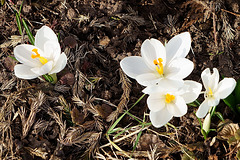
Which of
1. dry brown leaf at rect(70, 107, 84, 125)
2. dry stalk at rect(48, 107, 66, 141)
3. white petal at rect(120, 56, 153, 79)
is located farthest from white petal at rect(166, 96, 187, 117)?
dry stalk at rect(48, 107, 66, 141)

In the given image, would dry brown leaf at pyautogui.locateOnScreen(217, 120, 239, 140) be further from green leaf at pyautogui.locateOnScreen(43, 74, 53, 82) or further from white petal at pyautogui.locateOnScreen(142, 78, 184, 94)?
green leaf at pyautogui.locateOnScreen(43, 74, 53, 82)

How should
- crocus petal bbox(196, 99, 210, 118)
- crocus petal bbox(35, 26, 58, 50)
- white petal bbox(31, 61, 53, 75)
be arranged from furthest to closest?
crocus petal bbox(35, 26, 58, 50)
white petal bbox(31, 61, 53, 75)
crocus petal bbox(196, 99, 210, 118)

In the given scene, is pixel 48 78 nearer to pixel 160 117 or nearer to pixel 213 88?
pixel 160 117

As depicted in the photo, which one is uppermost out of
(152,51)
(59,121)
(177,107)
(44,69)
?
(152,51)

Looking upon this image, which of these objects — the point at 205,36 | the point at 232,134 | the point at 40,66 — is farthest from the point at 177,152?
the point at 40,66

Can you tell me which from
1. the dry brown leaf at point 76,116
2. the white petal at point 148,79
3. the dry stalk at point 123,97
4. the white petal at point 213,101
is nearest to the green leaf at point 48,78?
the dry brown leaf at point 76,116

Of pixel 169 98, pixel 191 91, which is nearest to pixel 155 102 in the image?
pixel 169 98

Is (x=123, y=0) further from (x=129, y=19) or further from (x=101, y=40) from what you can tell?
(x=101, y=40)
